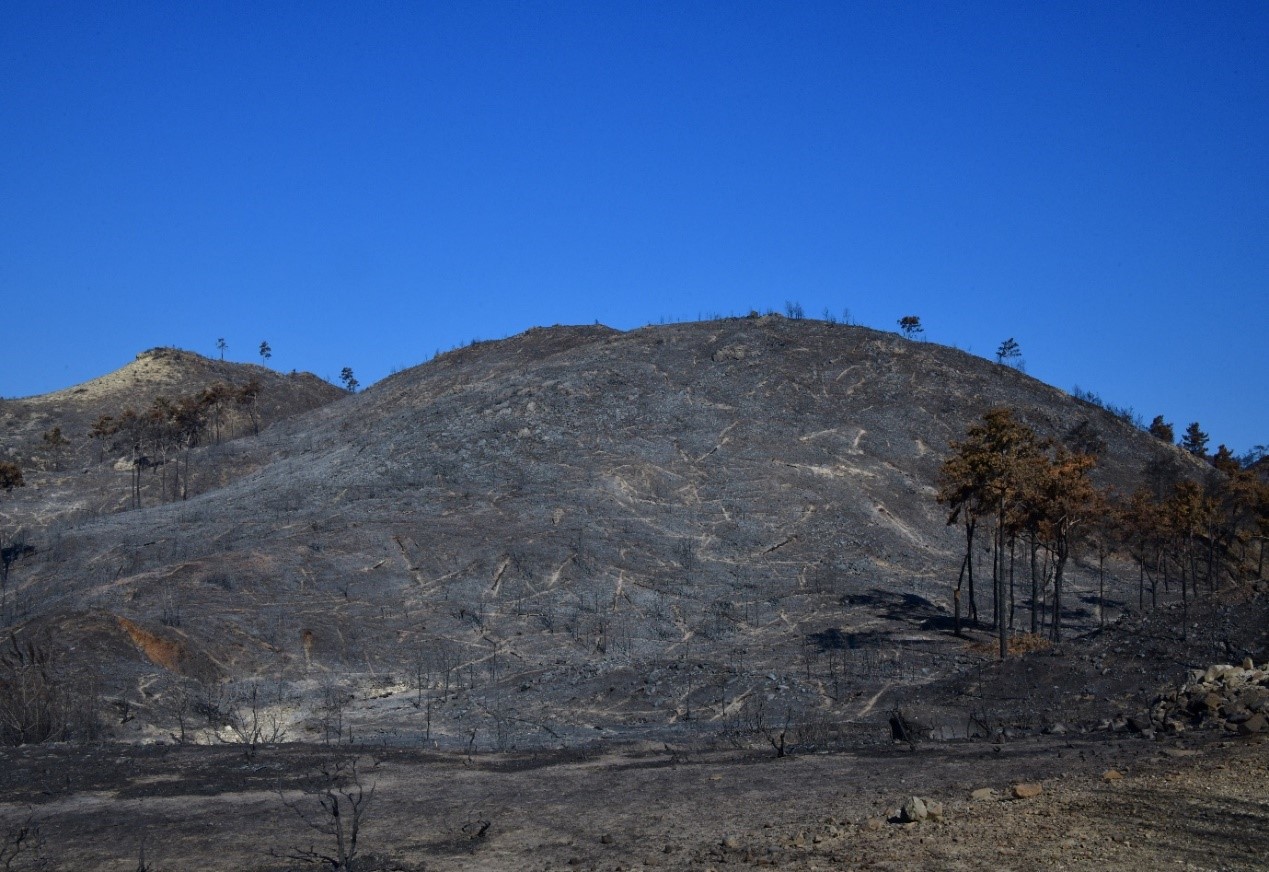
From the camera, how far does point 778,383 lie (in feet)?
222

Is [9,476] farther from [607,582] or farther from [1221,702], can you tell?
[1221,702]

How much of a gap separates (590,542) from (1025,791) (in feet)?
114

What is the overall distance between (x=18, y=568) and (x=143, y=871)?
46.2m

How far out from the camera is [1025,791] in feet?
43.5

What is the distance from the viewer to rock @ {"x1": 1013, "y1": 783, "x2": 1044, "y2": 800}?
520 inches

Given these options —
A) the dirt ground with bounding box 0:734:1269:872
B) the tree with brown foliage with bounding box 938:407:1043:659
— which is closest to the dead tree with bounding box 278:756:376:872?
the dirt ground with bounding box 0:734:1269:872

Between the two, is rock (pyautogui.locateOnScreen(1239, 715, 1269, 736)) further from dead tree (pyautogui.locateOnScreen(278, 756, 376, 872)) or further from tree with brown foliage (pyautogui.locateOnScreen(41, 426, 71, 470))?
tree with brown foliage (pyautogui.locateOnScreen(41, 426, 71, 470))

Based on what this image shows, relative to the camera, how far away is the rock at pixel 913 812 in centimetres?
1237

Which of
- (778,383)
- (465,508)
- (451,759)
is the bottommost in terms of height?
(451,759)

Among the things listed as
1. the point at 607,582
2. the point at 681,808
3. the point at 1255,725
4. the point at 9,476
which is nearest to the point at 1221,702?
the point at 1255,725

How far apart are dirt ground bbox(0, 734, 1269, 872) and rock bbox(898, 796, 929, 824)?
153mm

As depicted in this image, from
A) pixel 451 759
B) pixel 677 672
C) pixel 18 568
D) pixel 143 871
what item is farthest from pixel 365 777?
pixel 18 568

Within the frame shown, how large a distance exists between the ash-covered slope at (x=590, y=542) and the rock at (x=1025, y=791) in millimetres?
12109

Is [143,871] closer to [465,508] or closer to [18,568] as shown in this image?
[465,508]
